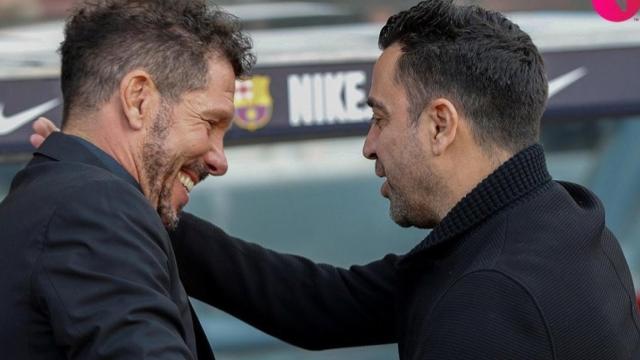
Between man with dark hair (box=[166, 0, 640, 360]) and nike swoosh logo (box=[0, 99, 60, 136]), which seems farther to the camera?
nike swoosh logo (box=[0, 99, 60, 136])

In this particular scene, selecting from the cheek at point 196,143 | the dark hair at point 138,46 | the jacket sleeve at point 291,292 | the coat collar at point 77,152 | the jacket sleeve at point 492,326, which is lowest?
the jacket sleeve at point 291,292

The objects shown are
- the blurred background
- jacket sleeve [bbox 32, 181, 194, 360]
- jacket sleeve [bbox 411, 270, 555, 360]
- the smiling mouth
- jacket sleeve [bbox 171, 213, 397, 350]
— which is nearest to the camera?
jacket sleeve [bbox 32, 181, 194, 360]

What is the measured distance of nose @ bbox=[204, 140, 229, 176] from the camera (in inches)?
81.0

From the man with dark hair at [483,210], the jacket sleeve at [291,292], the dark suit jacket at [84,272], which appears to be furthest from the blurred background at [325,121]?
the dark suit jacket at [84,272]

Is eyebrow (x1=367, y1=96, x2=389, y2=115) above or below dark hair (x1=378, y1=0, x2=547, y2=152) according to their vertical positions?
below

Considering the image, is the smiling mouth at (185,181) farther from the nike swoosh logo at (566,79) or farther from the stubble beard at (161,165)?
the nike swoosh logo at (566,79)

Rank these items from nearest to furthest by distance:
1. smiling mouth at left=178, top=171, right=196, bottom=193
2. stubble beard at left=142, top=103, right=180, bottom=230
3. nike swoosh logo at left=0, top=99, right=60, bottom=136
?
stubble beard at left=142, top=103, right=180, bottom=230, smiling mouth at left=178, top=171, right=196, bottom=193, nike swoosh logo at left=0, top=99, right=60, bottom=136

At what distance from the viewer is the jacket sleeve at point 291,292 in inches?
93.7

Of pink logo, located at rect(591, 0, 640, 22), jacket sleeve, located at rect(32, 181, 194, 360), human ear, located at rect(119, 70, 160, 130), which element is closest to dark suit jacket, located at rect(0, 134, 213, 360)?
jacket sleeve, located at rect(32, 181, 194, 360)

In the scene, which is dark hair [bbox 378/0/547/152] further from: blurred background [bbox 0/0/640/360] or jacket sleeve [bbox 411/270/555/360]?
blurred background [bbox 0/0/640/360]

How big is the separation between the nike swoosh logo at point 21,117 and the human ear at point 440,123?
1.16 meters

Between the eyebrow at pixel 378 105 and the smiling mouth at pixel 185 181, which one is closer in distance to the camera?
the smiling mouth at pixel 185 181

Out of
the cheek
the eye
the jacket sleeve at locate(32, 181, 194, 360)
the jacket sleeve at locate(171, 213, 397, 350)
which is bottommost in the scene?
the jacket sleeve at locate(171, 213, 397, 350)

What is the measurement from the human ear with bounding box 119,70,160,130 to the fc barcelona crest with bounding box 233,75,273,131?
3.70 feet
